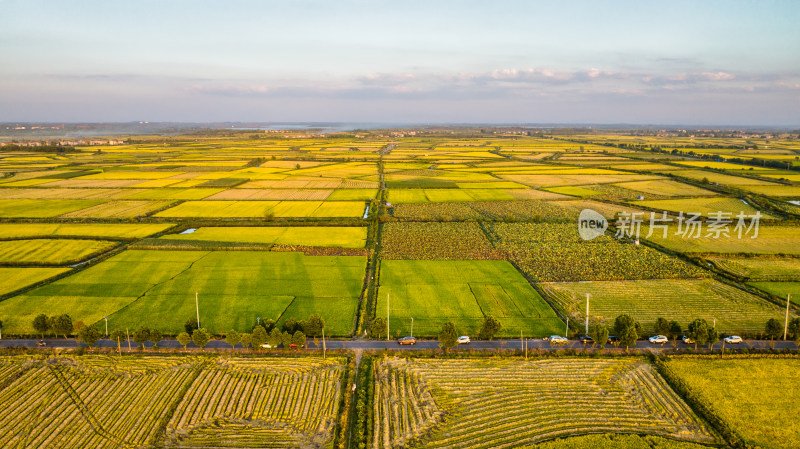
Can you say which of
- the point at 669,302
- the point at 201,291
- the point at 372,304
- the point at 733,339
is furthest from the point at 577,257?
the point at 201,291

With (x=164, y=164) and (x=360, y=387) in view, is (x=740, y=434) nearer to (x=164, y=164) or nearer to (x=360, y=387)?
(x=360, y=387)

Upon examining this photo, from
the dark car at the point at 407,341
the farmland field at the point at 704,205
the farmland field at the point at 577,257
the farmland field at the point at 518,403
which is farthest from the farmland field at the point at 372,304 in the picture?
the dark car at the point at 407,341

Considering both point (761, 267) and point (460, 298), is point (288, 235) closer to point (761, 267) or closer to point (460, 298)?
point (460, 298)

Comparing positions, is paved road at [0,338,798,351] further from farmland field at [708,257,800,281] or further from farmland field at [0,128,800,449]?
farmland field at [708,257,800,281]

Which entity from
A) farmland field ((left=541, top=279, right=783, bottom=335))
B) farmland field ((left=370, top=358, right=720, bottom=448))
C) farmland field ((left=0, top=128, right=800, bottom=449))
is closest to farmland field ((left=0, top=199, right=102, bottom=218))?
farmland field ((left=0, top=128, right=800, bottom=449))

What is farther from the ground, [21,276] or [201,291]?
[21,276]

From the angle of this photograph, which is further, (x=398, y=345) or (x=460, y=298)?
(x=460, y=298)

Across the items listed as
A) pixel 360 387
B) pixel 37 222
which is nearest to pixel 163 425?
pixel 360 387
